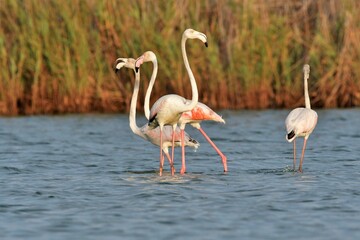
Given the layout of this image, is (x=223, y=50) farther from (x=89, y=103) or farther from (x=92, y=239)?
(x=92, y=239)

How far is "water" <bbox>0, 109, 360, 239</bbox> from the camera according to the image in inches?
283

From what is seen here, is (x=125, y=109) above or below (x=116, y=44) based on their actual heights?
below

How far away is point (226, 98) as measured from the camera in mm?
15906

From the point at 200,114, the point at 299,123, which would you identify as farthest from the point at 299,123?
the point at 200,114

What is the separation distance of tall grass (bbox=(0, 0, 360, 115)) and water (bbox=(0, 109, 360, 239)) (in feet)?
2.27

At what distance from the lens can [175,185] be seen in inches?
369

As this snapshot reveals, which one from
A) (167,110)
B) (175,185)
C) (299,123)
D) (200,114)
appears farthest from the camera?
(200,114)

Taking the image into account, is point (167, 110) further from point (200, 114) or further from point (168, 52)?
point (168, 52)

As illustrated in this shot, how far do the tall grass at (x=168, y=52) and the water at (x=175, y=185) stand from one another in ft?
2.27

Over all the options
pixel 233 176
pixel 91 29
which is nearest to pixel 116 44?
pixel 91 29

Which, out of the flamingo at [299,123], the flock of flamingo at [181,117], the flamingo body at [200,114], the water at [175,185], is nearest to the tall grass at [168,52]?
the water at [175,185]

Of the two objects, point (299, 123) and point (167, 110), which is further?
point (299, 123)

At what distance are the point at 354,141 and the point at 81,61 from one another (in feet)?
15.3

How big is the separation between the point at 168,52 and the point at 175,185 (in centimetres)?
624
